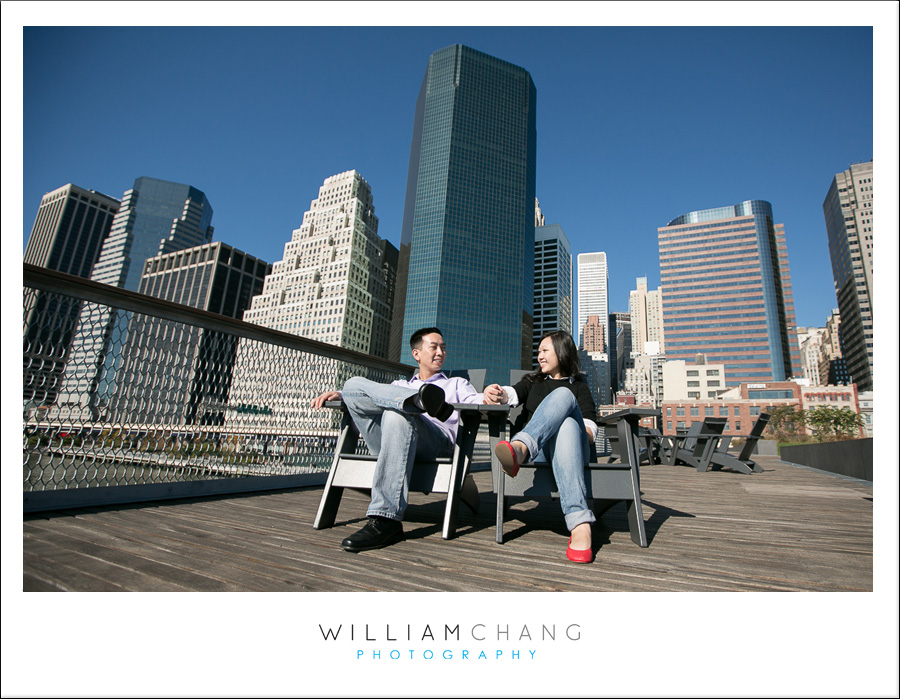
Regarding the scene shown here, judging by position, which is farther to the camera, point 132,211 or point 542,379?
point 132,211

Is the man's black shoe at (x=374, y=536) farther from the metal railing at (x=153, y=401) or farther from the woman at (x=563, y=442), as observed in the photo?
the metal railing at (x=153, y=401)

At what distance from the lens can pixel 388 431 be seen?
176 centimetres

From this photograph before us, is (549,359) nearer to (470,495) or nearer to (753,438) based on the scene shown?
(470,495)

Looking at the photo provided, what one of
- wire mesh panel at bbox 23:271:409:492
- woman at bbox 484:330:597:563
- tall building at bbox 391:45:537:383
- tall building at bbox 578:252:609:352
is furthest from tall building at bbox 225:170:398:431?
tall building at bbox 578:252:609:352

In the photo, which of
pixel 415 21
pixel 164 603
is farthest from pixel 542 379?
pixel 415 21

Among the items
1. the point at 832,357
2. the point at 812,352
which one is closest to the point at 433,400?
the point at 832,357

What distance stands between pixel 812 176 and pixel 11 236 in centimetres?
528

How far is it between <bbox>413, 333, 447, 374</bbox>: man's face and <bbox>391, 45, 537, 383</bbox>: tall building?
225ft

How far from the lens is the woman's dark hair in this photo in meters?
2.15

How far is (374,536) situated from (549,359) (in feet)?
4.04

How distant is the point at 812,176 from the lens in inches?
132

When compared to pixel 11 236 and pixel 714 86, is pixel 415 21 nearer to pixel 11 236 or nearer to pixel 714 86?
pixel 11 236

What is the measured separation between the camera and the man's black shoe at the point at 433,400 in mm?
1590

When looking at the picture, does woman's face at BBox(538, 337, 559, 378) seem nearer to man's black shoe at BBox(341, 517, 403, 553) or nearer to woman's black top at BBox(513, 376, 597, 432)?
woman's black top at BBox(513, 376, 597, 432)
